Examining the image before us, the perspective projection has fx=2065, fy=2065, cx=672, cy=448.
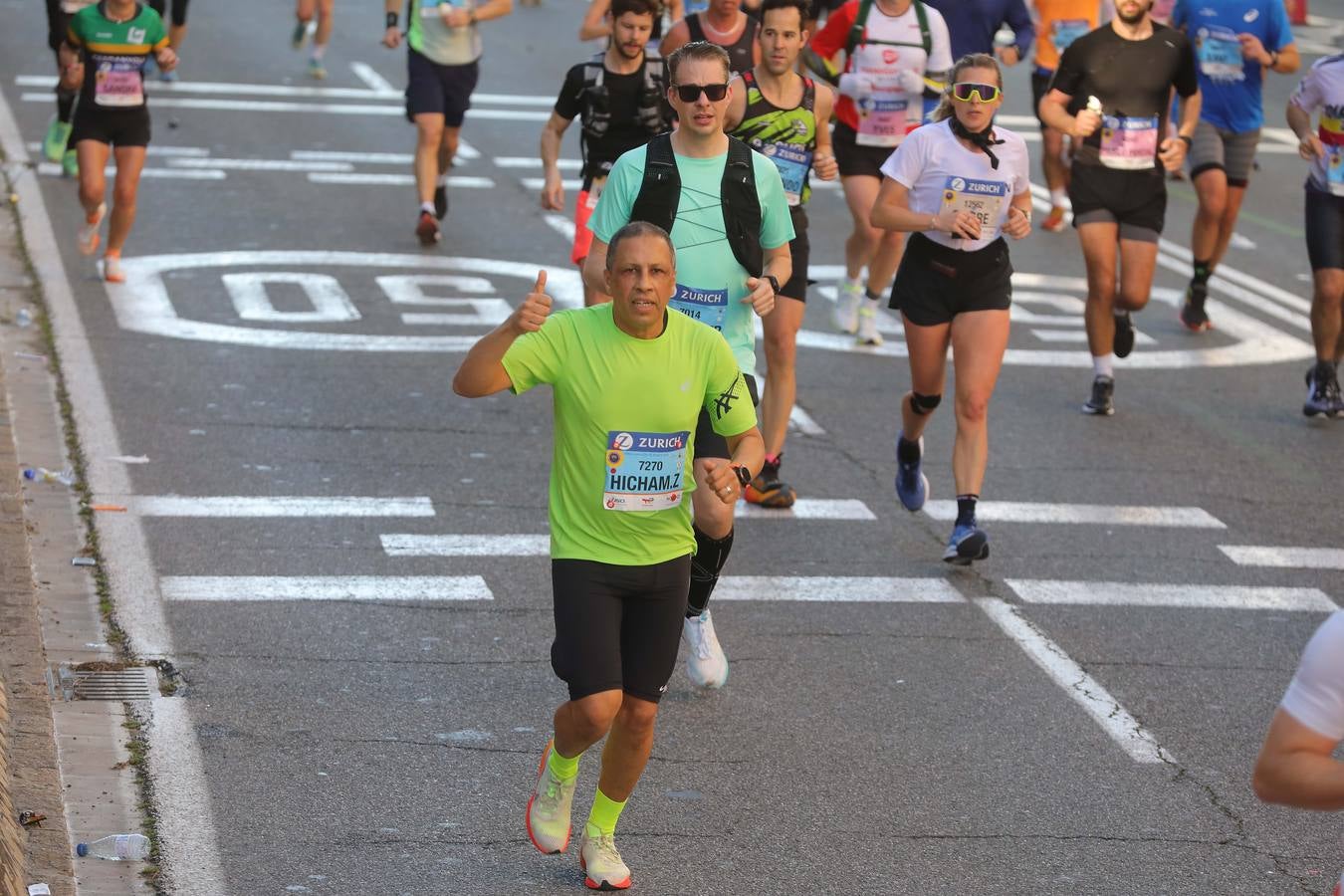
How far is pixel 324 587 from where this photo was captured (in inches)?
301

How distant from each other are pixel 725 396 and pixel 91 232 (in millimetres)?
8088

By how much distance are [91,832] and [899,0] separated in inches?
290

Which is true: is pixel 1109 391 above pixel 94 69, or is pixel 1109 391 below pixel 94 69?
below

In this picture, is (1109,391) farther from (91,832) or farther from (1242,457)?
(91,832)

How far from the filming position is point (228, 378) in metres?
10.5

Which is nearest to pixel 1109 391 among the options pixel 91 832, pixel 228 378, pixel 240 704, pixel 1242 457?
pixel 1242 457

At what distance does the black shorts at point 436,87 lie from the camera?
46.1 ft

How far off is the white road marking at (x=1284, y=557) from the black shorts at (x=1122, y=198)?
2380 mm

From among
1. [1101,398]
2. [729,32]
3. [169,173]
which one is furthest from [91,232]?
[1101,398]

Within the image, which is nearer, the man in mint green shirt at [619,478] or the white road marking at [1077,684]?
the man in mint green shirt at [619,478]

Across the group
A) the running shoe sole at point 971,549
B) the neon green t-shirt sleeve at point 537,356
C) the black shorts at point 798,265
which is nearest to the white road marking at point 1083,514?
the running shoe sole at point 971,549

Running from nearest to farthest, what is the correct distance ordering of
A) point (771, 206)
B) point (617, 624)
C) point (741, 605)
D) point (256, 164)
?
point (617, 624)
point (771, 206)
point (741, 605)
point (256, 164)

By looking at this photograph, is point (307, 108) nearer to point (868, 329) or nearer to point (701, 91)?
point (868, 329)

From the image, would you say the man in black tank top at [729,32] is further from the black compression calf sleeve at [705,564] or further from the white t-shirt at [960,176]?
the black compression calf sleeve at [705,564]
